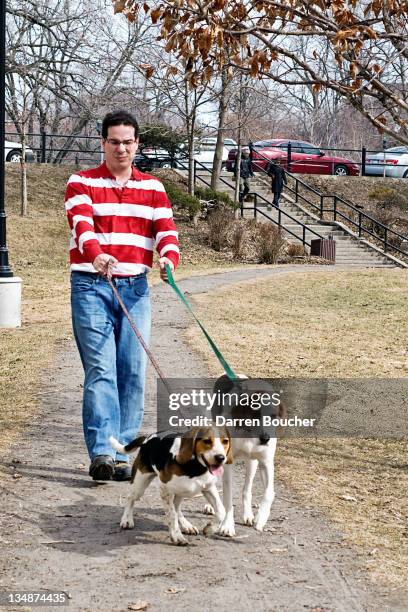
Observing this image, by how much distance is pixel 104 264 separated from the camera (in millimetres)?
5625

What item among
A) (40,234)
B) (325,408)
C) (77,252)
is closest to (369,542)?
(77,252)

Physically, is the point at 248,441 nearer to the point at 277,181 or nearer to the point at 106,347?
the point at 106,347

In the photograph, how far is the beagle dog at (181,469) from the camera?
4598 millimetres

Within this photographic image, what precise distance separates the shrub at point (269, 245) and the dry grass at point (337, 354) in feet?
11.6

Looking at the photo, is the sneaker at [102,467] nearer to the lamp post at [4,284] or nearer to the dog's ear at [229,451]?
the dog's ear at [229,451]

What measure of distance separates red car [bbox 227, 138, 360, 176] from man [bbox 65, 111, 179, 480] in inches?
1265

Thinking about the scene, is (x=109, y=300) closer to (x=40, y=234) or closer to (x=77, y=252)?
(x=77, y=252)

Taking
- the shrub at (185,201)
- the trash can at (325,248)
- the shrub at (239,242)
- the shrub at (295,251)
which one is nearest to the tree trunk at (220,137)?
the shrub at (185,201)

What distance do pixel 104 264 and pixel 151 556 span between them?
5.48 ft

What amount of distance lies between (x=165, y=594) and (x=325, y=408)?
508 cm

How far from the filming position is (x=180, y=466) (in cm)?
471

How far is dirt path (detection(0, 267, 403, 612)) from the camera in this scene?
426 centimetres

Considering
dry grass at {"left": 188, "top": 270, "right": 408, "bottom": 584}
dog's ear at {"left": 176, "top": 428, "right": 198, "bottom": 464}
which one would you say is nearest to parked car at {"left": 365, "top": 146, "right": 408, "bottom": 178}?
dry grass at {"left": 188, "top": 270, "right": 408, "bottom": 584}

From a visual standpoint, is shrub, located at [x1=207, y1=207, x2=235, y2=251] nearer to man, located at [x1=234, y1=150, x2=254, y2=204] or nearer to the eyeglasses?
man, located at [x1=234, y1=150, x2=254, y2=204]
